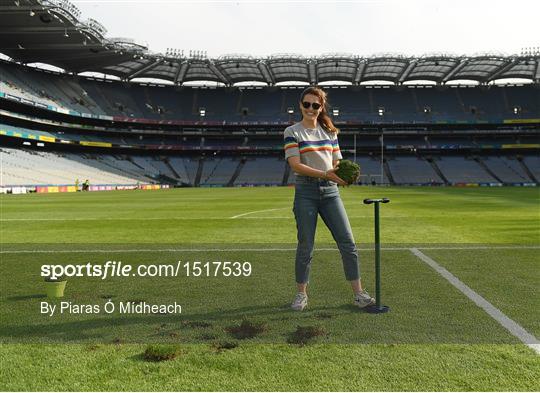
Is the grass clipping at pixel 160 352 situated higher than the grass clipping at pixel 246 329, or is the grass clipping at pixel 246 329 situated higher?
the grass clipping at pixel 160 352

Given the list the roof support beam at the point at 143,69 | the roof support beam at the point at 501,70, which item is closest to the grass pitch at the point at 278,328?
the roof support beam at the point at 143,69

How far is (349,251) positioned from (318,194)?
29.6 inches

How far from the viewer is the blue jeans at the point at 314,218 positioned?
4.59 m

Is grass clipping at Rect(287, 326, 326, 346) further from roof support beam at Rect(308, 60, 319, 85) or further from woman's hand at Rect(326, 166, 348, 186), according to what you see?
roof support beam at Rect(308, 60, 319, 85)

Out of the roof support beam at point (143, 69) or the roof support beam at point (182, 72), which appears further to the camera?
the roof support beam at point (182, 72)

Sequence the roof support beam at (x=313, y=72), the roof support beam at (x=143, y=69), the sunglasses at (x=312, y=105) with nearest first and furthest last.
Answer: the sunglasses at (x=312, y=105)
the roof support beam at (x=313, y=72)
the roof support beam at (x=143, y=69)

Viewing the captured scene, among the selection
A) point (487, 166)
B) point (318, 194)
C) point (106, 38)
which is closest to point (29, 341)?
point (318, 194)

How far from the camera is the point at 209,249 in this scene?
28.1ft

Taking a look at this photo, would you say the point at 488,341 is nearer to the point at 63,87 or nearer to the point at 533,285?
the point at 533,285

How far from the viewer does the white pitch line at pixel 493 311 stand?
357 centimetres

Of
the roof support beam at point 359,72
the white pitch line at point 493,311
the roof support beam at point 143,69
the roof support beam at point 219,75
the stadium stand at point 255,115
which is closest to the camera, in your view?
the white pitch line at point 493,311

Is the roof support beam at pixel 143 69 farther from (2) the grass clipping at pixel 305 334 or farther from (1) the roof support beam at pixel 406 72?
(2) the grass clipping at pixel 305 334

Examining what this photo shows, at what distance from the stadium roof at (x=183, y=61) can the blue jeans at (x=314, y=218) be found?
168 feet

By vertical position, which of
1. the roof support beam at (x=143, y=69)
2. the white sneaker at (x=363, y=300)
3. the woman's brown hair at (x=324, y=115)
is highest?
the roof support beam at (x=143, y=69)
